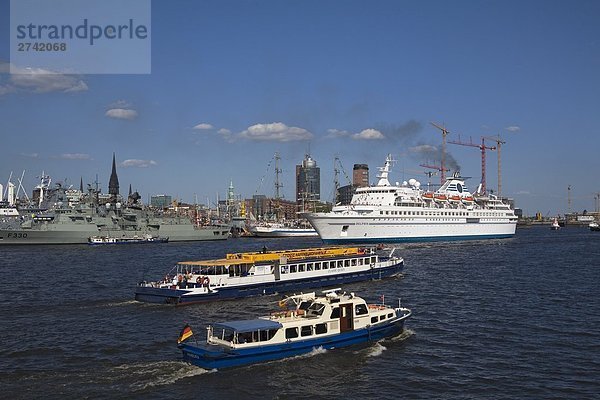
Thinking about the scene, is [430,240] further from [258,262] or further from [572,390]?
[572,390]

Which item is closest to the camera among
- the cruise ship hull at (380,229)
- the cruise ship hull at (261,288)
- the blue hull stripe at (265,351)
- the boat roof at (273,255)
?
the blue hull stripe at (265,351)

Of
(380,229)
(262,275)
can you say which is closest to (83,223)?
(380,229)

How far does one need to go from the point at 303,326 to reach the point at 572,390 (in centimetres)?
1304

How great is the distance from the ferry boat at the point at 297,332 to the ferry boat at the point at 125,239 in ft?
326

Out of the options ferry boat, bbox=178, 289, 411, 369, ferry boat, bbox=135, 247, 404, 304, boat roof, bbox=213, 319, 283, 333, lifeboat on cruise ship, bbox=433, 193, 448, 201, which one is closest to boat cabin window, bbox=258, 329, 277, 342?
ferry boat, bbox=178, 289, 411, 369

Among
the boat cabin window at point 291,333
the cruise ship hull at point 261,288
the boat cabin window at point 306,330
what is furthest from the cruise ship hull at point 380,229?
the boat cabin window at point 291,333

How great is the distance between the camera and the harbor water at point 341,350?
79.4ft

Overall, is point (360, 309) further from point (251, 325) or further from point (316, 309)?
point (251, 325)

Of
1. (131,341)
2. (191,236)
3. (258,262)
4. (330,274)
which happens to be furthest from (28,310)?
(191,236)

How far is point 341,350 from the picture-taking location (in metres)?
29.4

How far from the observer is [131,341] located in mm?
31969

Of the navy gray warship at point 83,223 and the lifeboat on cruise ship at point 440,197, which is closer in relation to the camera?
the navy gray warship at point 83,223

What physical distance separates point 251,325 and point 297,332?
2.71 m

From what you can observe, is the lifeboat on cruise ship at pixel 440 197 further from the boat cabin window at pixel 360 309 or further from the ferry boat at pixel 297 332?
the boat cabin window at pixel 360 309
